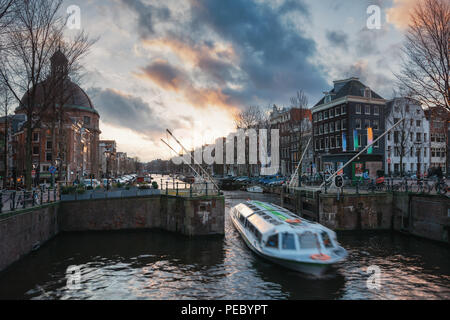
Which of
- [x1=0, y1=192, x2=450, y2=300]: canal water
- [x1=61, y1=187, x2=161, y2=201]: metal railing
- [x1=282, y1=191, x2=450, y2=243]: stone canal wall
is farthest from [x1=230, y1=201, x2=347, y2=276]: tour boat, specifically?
[x1=61, y1=187, x2=161, y2=201]: metal railing

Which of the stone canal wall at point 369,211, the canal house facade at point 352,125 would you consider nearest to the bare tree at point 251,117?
the canal house facade at point 352,125

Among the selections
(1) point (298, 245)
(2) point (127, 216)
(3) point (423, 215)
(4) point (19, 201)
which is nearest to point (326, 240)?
(1) point (298, 245)

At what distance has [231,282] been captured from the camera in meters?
16.9

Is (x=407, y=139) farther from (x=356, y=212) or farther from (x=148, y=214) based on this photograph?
(x=148, y=214)

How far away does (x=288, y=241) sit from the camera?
58.4 feet

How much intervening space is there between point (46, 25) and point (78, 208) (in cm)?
1652

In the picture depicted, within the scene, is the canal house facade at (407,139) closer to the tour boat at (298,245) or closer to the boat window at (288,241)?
the tour boat at (298,245)

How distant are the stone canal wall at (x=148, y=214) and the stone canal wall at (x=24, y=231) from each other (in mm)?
2557

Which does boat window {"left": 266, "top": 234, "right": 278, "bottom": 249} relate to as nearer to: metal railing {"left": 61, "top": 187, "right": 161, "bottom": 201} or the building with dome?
metal railing {"left": 61, "top": 187, "right": 161, "bottom": 201}

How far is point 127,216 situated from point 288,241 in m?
17.2

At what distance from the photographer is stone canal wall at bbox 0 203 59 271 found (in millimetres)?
17375

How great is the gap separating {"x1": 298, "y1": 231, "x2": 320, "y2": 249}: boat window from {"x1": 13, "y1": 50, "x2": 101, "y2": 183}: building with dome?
24.1m
